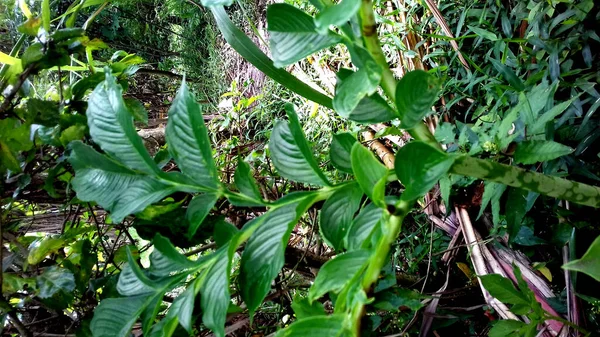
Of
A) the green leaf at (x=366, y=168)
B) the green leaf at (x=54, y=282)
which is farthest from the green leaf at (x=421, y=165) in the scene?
the green leaf at (x=54, y=282)

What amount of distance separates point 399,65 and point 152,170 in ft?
2.33

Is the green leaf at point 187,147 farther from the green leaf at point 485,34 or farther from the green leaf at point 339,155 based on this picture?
the green leaf at point 485,34

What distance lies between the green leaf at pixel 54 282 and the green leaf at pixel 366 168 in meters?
0.25

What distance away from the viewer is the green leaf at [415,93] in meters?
0.22

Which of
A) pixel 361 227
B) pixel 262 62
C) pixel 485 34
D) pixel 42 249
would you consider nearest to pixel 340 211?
pixel 361 227

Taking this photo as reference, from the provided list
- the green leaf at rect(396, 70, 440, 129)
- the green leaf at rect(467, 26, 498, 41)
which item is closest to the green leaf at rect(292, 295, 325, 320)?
the green leaf at rect(396, 70, 440, 129)

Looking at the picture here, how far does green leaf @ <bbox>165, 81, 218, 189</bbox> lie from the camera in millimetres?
274

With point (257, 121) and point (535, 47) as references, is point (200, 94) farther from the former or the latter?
point (535, 47)

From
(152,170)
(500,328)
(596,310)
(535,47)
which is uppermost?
(152,170)

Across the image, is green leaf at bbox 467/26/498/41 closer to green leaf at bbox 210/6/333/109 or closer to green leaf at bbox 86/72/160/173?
green leaf at bbox 210/6/333/109

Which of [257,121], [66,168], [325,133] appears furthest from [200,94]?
[66,168]

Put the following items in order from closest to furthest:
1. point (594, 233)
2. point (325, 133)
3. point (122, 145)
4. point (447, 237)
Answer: point (122, 145), point (594, 233), point (447, 237), point (325, 133)

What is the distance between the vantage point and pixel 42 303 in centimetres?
38

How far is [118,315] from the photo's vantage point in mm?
295
